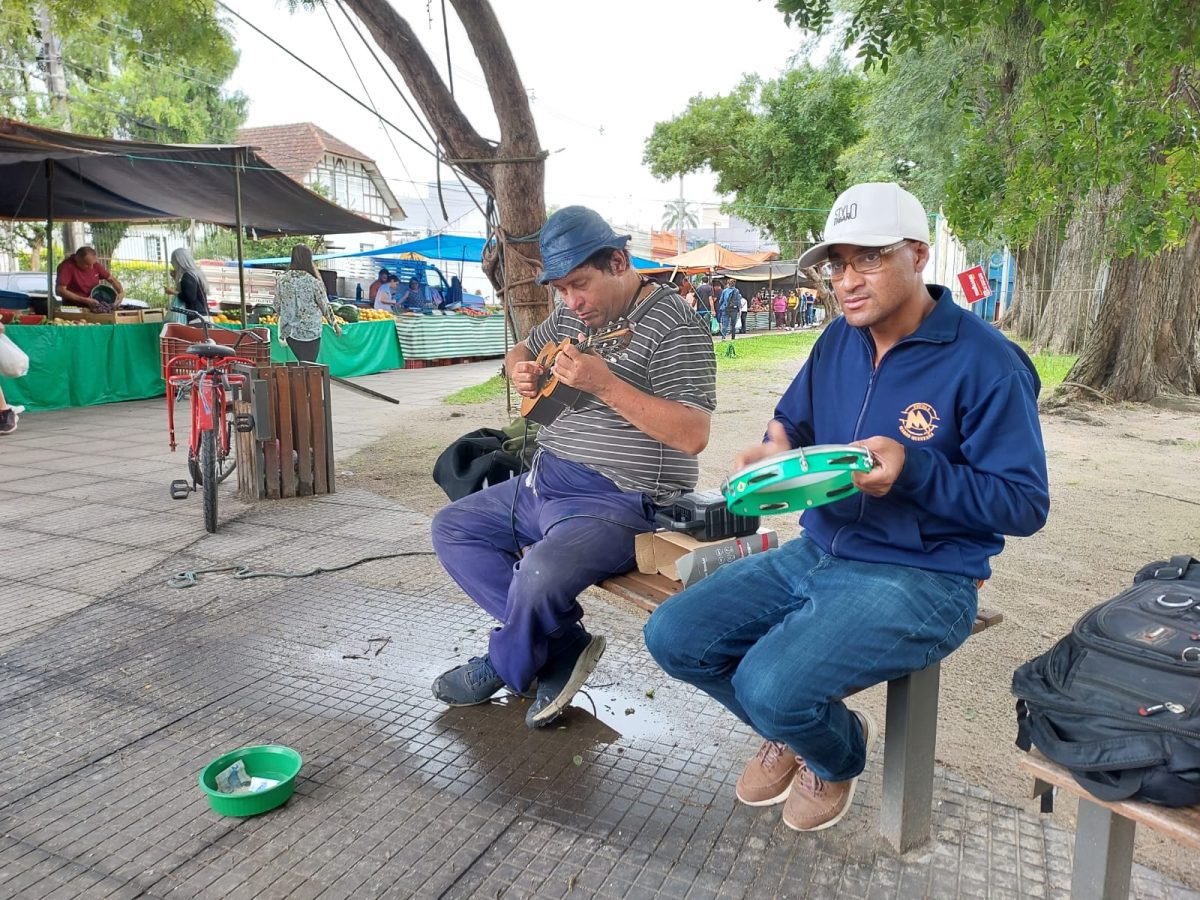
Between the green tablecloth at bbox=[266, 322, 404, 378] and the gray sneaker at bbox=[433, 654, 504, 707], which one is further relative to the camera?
the green tablecloth at bbox=[266, 322, 404, 378]

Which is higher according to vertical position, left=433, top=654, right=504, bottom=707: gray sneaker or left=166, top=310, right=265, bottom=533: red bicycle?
left=166, top=310, right=265, bottom=533: red bicycle

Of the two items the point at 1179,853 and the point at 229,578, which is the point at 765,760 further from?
the point at 229,578

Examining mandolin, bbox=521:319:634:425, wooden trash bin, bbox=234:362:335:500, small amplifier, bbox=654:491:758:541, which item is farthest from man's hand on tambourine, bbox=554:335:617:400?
wooden trash bin, bbox=234:362:335:500

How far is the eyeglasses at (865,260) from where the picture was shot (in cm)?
221

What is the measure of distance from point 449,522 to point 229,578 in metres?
1.98

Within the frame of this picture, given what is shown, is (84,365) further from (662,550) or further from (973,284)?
(973,284)

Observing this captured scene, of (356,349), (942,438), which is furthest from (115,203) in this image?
(942,438)

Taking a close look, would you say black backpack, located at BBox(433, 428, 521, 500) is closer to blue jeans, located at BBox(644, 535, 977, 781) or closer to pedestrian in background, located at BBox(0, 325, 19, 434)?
blue jeans, located at BBox(644, 535, 977, 781)

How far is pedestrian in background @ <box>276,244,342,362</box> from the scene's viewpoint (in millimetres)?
11391

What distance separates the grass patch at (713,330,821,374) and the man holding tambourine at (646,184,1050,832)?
1355cm

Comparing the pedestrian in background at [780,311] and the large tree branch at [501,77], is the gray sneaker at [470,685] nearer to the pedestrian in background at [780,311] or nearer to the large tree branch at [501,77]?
the large tree branch at [501,77]

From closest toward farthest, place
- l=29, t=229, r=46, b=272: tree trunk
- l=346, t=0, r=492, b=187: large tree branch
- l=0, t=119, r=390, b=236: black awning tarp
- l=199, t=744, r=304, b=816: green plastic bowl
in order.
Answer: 1. l=199, t=744, r=304, b=816: green plastic bowl
2. l=346, t=0, r=492, b=187: large tree branch
3. l=0, t=119, r=390, b=236: black awning tarp
4. l=29, t=229, r=46, b=272: tree trunk

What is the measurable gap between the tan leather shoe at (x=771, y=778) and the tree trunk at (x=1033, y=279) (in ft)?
63.8

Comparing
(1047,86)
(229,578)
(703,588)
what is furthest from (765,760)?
(1047,86)
